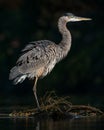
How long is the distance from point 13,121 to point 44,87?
1452cm

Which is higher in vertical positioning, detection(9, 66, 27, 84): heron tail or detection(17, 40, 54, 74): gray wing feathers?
detection(17, 40, 54, 74): gray wing feathers

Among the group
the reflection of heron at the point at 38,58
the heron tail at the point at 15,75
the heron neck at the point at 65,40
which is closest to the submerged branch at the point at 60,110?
the reflection of heron at the point at 38,58

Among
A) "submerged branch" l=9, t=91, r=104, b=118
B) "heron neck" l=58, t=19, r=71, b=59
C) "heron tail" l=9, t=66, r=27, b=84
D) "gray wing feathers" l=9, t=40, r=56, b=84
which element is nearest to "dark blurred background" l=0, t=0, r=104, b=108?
"heron neck" l=58, t=19, r=71, b=59

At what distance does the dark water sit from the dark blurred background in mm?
5315

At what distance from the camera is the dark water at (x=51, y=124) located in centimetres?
1906

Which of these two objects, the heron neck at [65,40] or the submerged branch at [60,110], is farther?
the heron neck at [65,40]

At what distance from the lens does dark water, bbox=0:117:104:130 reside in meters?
19.1

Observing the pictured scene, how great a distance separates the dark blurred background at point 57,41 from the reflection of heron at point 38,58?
298cm

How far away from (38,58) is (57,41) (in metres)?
15.3

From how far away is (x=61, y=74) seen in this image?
119ft

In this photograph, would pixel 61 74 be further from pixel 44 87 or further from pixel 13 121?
pixel 13 121

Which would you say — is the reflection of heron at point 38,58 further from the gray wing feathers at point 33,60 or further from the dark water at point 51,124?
the dark water at point 51,124

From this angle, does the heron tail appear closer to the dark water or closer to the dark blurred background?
the dark water

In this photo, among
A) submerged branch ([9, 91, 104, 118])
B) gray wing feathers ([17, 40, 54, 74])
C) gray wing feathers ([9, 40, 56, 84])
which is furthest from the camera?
gray wing feathers ([17, 40, 54, 74])
